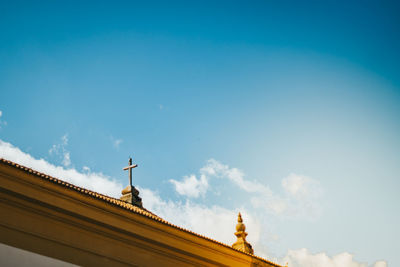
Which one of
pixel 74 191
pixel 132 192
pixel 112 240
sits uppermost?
pixel 132 192

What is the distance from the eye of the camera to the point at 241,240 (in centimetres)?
1337

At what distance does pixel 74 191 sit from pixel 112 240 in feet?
4.60

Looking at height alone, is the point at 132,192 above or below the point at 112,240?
above

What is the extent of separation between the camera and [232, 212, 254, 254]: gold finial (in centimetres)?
1309

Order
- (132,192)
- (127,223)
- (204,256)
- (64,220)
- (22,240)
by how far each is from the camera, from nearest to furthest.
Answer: (22,240) < (64,220) < (127,223) < (204,256) < (132,192)

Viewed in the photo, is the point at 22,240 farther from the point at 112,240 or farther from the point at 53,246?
the point at 112,240

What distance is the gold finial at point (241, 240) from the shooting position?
42.9 ft

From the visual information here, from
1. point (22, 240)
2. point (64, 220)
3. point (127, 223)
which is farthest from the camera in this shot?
point (127, 223)

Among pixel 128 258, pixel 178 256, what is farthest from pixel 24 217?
pixel 178 256

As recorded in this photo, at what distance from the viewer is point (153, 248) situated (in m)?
10.4

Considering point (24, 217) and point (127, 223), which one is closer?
point (24, 217)

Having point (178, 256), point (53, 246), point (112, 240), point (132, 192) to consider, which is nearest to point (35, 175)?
point (53, 246)

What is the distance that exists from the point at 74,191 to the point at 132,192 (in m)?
7.13

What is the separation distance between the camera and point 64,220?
9.36 meters
